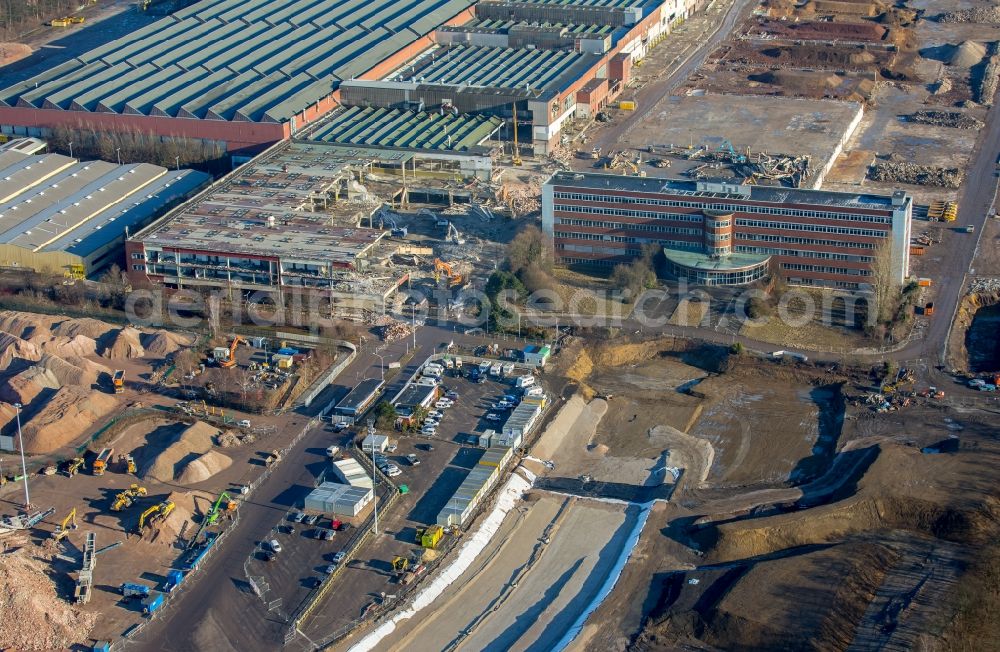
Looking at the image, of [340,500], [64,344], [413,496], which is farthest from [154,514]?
[64,344]

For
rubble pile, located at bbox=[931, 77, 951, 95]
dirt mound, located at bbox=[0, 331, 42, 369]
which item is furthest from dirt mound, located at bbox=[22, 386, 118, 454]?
rubble pile, located at bbox=[931, 77, 951, 95]

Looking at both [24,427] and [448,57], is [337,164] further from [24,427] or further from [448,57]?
[24,427]

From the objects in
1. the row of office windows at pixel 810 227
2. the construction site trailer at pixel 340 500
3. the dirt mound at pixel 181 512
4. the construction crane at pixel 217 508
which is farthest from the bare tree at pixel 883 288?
the dirt mound at pixel 181 512

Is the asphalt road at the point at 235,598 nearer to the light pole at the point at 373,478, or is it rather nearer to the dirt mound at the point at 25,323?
the light pole at the point at 373,478

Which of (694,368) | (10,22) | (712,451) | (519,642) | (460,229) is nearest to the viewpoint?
(519,642)

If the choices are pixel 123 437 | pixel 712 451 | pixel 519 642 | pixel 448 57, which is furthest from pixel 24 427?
pixel 448 57

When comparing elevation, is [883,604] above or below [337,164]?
below

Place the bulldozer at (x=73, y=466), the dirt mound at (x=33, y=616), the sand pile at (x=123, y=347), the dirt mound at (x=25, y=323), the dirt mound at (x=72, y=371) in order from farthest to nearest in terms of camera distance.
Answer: the dirt mound at (x=25, y=323) < the sand pile at (x=123, y=347) < the dirt mound at (x=72, y=371) < the bulldozer at (x=73, y=466) < the dirt mound at (x=33, y=616)
